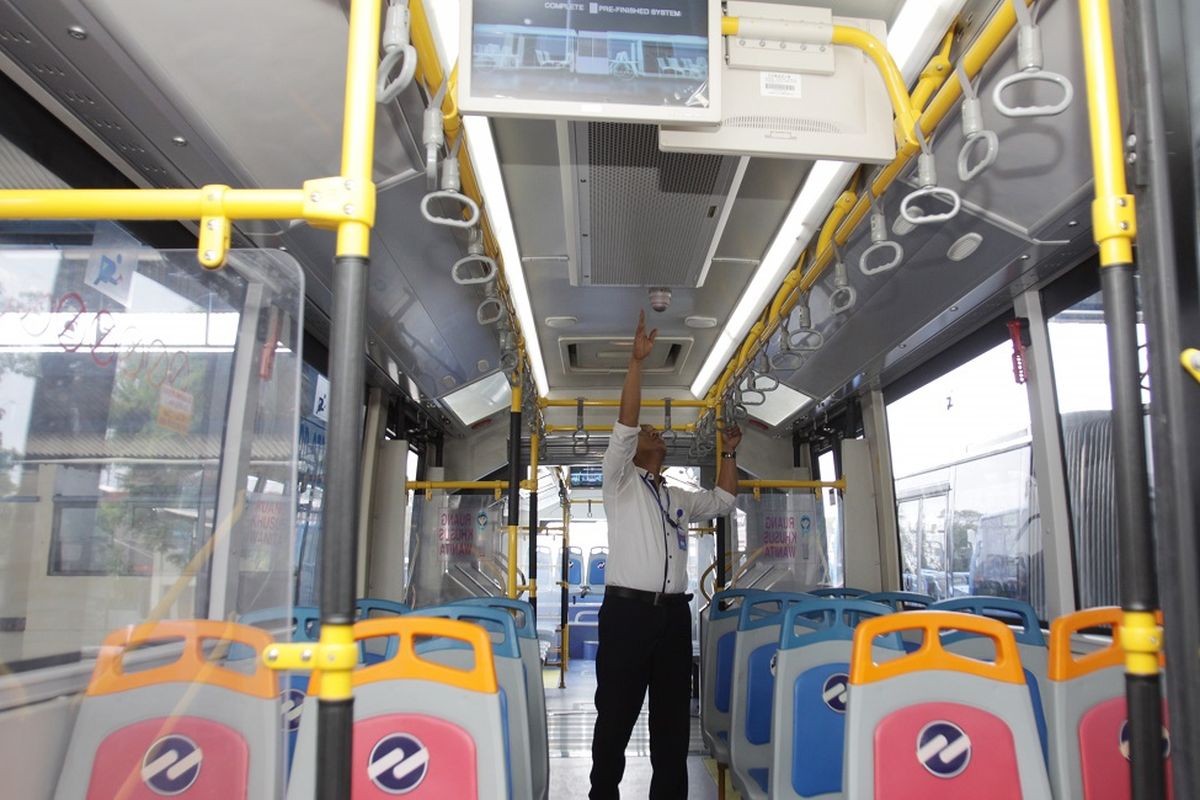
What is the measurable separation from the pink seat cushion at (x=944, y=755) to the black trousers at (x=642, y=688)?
1616 millimetres

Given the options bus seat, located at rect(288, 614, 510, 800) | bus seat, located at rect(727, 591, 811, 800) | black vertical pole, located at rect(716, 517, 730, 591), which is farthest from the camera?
black vertical pole, located at rect(716, 517, 730, 591)

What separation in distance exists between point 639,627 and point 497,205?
1.99 meters

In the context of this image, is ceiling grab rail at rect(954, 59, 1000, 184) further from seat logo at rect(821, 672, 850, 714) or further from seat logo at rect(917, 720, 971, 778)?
seat logo at rect(821, 672, 850, 714)

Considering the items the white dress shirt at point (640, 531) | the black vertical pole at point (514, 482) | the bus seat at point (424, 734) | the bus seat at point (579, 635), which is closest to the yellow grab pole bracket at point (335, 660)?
the bus seat at point (424, 734)

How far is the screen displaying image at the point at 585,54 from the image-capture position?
5.98 feet

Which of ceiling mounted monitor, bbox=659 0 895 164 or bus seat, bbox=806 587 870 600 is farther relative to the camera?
bus seat, bbox=806 587 870 600

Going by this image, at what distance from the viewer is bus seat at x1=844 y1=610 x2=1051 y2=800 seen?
2104 mm

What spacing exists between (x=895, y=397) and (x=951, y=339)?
1.24 m

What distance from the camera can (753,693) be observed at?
3.94 metres

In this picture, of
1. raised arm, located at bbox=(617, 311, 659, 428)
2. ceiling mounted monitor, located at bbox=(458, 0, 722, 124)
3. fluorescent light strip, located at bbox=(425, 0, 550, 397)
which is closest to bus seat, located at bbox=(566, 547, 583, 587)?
fluorescent light strip, located at bbox=(425, 0, 550, 397)

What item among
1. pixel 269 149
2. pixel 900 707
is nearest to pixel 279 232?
pixel 269 149

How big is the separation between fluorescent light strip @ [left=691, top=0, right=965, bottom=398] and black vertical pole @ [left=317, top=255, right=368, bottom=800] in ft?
6.29

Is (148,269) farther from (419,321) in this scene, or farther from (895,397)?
(895,397)

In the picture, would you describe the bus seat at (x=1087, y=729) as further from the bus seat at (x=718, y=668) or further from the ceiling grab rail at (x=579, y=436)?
the ceiling grab rail at (x=579, y=436)
